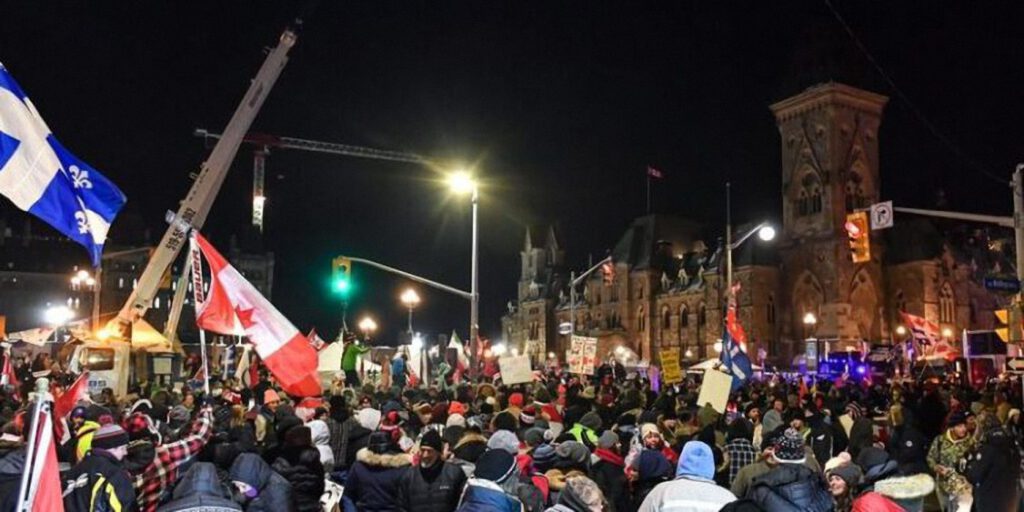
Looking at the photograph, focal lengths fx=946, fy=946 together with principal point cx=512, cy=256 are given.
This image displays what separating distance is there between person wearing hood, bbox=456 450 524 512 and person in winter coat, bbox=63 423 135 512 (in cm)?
249

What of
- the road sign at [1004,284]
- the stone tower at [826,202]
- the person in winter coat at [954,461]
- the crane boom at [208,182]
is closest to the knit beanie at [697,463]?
the person in winter coat at [954,461]

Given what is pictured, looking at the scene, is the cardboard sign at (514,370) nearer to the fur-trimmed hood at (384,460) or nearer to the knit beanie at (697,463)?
the fur-trimmed hood at (384,460)

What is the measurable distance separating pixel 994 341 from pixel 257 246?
360 ft

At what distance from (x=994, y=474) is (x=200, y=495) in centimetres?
940

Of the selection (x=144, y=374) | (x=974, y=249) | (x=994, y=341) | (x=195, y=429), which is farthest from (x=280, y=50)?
(x=974, y=249)

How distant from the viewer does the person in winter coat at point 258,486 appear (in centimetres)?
682

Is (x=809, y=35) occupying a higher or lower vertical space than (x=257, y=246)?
higher

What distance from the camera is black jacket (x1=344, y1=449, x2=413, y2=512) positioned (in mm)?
7949

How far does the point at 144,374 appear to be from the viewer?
2955 centimetres

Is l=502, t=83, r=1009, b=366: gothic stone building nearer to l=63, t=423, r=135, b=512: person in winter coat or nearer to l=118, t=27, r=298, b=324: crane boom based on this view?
l=118, t=27, r=298, b=324: crane boom

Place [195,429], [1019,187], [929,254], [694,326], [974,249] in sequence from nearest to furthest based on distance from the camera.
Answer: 1. [195,429]
2. [1019,187]
3. [929,254]
4. [694,326]
5. [974,249]

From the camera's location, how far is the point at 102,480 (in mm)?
6723

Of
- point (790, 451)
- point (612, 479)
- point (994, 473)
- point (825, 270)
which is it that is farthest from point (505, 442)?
point (825, 270)

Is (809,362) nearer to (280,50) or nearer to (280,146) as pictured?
(280,50)
